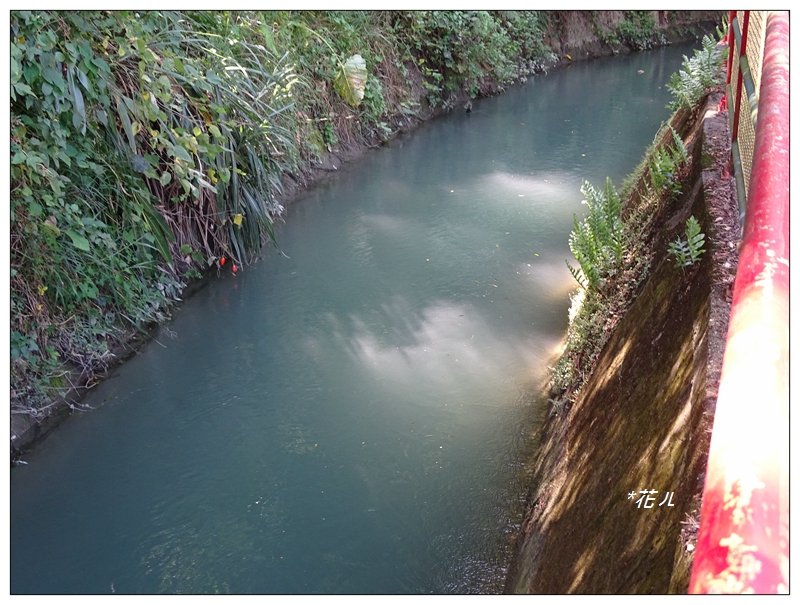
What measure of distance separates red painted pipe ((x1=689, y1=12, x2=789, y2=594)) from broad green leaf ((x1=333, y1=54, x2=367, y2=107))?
767 centimetres

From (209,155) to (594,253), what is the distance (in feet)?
8.26

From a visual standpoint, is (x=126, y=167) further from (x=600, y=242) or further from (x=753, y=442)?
(x=753, y=442)

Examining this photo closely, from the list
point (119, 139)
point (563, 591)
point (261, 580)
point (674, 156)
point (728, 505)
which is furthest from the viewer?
point (119, 139)

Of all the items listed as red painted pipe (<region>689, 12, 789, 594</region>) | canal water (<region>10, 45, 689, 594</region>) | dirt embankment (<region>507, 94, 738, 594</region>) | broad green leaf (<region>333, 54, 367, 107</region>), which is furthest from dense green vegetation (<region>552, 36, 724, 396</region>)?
broad green leaf (<region>333, 54, 367, 107</region>)

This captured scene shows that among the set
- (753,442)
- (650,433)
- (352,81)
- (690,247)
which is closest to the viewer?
(753,442)

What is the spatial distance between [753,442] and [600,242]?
3599 millimetres

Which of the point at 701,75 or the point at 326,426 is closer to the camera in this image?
the point at 701,75

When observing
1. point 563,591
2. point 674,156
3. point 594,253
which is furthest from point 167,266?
point 563,591

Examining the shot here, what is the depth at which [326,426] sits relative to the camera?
4.34 meters

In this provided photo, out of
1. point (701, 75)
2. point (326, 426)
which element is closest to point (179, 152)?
point (326, 426)

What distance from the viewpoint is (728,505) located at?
→ 666 mm

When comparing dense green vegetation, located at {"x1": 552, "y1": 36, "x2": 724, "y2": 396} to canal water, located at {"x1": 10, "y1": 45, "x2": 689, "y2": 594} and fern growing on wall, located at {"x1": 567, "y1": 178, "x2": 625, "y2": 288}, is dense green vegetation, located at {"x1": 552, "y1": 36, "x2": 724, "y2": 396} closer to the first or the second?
fern growing on wall, located at {"x1": 567, "y1": 178, "x2": 625, "y2": 288}

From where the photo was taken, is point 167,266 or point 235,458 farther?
point 167,266

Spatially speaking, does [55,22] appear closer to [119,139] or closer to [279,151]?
[119,139]
